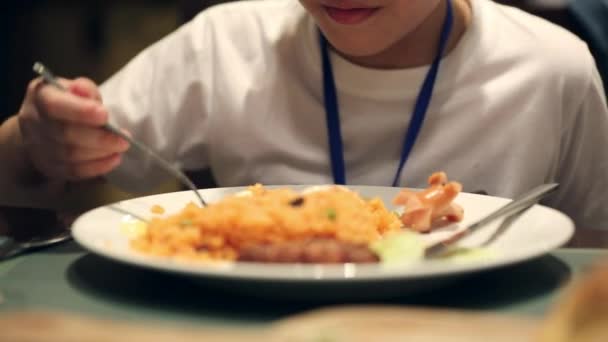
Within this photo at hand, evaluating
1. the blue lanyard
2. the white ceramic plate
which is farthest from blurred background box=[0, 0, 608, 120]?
the white ceramic plate

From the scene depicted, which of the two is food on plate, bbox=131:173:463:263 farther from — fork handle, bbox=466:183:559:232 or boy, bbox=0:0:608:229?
boy, bbox=0:0:608:229

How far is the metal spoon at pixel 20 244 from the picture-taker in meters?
0.85

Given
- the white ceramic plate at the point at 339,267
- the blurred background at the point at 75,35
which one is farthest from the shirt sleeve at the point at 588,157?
the blurred background at the point at 75,35

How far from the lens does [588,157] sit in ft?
4.71

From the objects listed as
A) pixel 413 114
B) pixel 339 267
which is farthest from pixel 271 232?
pixel 413 114

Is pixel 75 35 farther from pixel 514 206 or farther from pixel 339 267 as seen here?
pixel 339 267

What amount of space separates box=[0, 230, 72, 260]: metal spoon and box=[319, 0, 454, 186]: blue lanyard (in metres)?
0.57

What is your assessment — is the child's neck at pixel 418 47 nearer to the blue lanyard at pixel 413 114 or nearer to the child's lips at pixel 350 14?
the blue lanyard at pixel 413 114

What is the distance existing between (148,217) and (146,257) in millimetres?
262

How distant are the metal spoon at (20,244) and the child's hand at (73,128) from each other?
5.7 inches

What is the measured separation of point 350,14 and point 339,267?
0.66 meters

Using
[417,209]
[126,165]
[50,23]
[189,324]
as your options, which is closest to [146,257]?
[189,324]

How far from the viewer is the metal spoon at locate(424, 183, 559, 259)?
79 cm

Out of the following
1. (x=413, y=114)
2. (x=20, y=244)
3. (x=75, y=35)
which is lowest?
(x=75, y=35)
